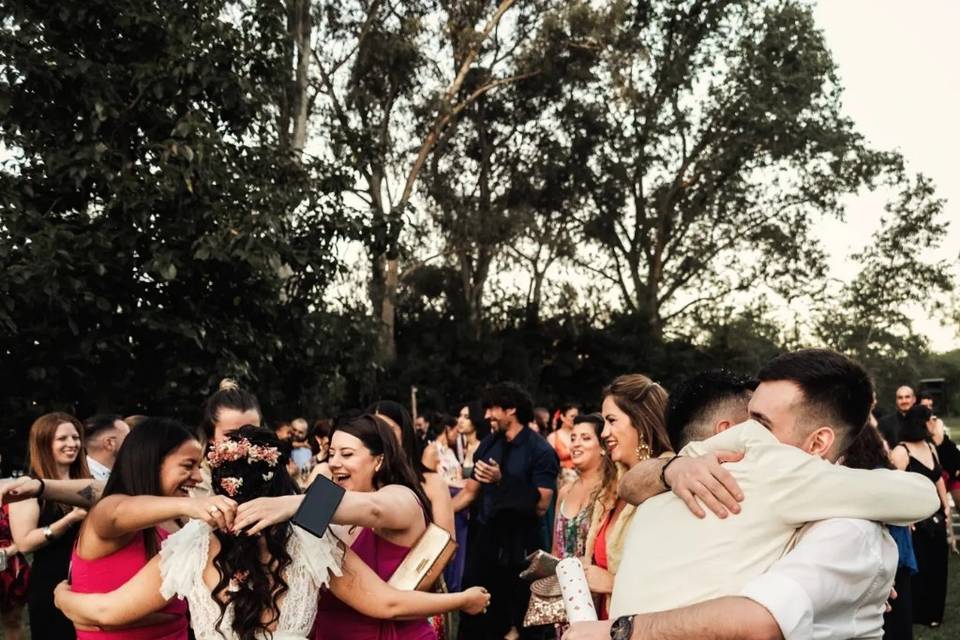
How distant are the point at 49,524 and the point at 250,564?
3105 millimetres

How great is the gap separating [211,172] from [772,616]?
9.96 metres

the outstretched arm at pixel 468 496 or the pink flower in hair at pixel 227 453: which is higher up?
the pink flower in hair at pixel 227 453

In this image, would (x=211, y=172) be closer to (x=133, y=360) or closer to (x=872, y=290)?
(x=133, y=360)

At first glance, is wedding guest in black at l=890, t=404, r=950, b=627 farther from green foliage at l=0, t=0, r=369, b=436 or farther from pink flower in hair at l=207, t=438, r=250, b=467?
pink flower in hair at l=207, t=438, r=250, b=467

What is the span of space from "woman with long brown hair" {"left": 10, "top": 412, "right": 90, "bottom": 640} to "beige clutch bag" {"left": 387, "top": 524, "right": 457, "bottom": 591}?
2.41 metres

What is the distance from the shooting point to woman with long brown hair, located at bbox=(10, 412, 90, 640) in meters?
5.61

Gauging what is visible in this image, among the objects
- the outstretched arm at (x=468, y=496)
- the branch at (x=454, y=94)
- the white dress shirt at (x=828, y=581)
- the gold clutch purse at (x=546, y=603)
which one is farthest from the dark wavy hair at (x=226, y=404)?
the branch at (x=454, y=94)

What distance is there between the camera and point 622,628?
218 cm

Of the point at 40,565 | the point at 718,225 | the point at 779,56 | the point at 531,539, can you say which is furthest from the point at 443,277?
the point at 40,565

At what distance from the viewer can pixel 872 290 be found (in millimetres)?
32875

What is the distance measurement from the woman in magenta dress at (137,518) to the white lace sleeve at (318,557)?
492mm

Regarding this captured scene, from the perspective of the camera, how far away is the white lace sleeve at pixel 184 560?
3201 mm

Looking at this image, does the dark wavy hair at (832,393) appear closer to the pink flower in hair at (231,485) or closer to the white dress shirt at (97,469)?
the pink flower in hair at (231,485)

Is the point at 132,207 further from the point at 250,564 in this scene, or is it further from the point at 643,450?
the point at 250,564
